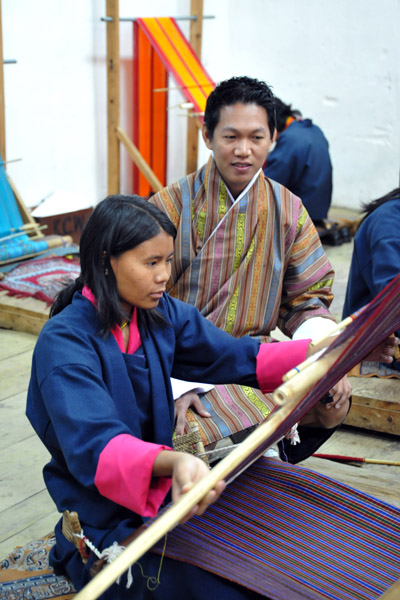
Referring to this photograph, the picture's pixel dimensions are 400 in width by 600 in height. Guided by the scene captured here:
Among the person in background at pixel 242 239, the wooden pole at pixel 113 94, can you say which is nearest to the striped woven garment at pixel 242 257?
the person in background at pixel 242 239

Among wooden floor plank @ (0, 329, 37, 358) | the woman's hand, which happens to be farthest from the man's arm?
wooden floor plank @ (0, 329, 37, 358)

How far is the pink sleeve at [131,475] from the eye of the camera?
1398 mm

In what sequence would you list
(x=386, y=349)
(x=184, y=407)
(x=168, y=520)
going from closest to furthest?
(x=168, y=520)
(x=386, y=349)
(x=184, y=407)

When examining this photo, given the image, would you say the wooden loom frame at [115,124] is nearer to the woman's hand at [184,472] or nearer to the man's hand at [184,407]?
the man's hand at [184,407]

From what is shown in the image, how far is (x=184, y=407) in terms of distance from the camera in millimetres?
2238

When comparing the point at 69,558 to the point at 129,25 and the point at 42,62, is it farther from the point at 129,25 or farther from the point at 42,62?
the point at 129,25

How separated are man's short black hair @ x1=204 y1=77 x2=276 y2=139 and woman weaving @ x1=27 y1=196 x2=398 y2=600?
35.1 inches

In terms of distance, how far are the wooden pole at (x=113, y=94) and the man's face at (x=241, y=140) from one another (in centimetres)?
358

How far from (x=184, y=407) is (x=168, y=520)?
4.08ft

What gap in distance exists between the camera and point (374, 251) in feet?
9.89

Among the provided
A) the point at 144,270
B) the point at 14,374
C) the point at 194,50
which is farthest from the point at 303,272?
the point at 194,50

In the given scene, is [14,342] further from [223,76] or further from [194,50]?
[223,76]

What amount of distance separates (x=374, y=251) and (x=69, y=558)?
5.93ft

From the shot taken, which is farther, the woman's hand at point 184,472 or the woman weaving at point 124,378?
the woman weaving at point 124,378
